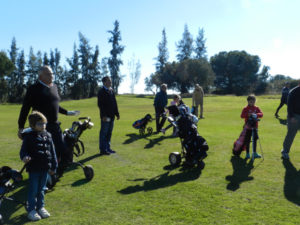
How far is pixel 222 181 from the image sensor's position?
5.80 meters

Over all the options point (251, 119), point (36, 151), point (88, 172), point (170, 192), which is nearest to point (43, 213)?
point (36, 151)

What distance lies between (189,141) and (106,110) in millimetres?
2880

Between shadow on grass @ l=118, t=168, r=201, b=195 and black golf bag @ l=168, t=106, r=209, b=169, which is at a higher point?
black golf bag @ l=168, t=106, r=209, b=169

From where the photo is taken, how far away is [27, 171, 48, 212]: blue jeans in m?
4.21

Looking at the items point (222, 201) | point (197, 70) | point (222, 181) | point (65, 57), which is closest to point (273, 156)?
point (222, 181)

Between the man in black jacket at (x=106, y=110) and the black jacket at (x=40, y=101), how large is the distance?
2.95m

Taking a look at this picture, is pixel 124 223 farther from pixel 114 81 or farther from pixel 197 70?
pixel 114 81

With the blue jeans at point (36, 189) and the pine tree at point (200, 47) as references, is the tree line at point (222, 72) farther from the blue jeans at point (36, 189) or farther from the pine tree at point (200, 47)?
the blue jeans at point (36, 189)

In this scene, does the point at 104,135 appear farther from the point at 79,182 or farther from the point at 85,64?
the point at 85,64

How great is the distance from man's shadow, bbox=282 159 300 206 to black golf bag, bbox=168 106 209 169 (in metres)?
1.89

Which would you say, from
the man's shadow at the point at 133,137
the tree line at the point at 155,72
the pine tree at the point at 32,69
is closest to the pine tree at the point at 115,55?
the tree line at the point at 155,72

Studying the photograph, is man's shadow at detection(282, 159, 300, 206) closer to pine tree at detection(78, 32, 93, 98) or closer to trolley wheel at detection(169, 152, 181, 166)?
trolley wheel at detection(169, 152, 181, 166)

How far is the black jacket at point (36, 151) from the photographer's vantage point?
4133mm

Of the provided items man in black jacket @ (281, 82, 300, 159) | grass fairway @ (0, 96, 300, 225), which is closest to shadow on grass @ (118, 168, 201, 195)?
grass fairway @ (0, 96, 300, 225)
